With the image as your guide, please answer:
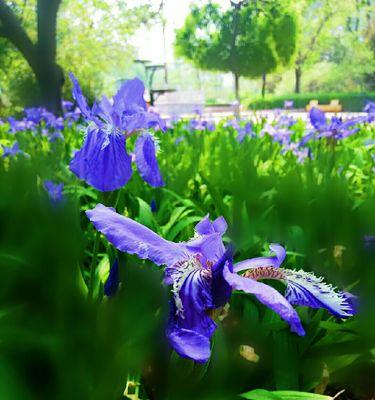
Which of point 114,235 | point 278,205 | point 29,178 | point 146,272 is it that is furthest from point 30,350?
point 278,205

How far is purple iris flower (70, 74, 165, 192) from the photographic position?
1.00 metres

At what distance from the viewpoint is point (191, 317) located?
0.61m

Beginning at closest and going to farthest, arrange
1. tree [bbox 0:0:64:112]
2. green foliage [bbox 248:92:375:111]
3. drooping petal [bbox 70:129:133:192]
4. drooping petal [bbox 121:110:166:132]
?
drooping petal [bbox 70:129:133:192], drooping petal [bbox 121:110:166:132], tree [bbox 0:0:64:112], green foliage [bbox 248:92:375:111]

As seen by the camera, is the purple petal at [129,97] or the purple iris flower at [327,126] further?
the purple iris flower at [327,126]

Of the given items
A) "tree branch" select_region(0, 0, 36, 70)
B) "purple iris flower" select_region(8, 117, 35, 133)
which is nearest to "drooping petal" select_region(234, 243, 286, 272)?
"purple iris flower" select_region(8, 117, 35, 133)

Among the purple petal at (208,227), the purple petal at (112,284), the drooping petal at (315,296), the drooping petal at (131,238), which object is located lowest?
the purple petal at (112,284)

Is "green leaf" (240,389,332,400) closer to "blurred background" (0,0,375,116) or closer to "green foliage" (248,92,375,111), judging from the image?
"blurred background" (0,0,375,116)

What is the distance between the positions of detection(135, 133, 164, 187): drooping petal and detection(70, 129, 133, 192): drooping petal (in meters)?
0.11

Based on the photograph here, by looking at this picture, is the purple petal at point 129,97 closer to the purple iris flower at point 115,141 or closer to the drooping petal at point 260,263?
the purple iris flower at point 115,141

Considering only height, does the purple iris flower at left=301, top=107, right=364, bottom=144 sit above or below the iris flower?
below

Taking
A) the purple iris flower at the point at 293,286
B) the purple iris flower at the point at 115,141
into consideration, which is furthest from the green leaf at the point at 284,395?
the purple iris flower at the point at 115,141

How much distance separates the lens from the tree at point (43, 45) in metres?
9.66

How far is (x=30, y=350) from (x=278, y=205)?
4.07 ft

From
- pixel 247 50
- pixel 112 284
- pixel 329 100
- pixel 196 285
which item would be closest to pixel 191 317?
pixel 196 285
